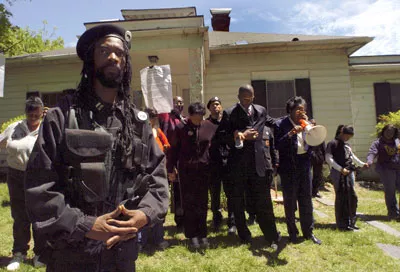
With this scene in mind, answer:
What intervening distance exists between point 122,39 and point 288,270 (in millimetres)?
3362

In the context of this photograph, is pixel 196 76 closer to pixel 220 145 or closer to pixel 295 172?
pixel 220 145

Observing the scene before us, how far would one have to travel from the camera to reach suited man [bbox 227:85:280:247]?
14.0 ft

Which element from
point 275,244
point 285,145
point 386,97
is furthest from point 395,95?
point 275,244

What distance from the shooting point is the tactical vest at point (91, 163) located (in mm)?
1494

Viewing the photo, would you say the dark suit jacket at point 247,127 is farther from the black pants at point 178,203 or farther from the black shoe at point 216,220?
the black shoe at point 216,220

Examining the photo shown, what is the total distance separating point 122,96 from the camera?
74.6 inches

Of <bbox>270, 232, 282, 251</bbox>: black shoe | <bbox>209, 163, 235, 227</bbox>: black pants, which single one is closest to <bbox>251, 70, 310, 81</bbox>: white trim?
<bbox>209, 163, 235, 227</bbox>: black pants

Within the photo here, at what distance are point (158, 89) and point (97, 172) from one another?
170 inches

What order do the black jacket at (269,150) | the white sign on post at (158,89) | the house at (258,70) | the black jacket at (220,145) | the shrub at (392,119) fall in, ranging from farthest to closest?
1. the shrub at (392,119)
2. the house at (258,70)
3. the white sign on post at (158,89)
4. the black jacket at (220,145)
5. the black jacket at (269,150)

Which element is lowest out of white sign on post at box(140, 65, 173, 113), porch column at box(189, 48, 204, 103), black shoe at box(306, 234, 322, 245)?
black shoe at box(306, 234, 322, 245)

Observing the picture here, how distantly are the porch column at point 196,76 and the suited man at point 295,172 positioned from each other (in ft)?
12.2

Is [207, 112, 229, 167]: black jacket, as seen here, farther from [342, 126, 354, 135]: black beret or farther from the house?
the house

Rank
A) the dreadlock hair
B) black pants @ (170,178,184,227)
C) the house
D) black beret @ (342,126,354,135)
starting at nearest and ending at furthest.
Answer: the dreadlock hair < black pants @ (170,178,184,227) < black beret @ (342,126,354,135) < the house

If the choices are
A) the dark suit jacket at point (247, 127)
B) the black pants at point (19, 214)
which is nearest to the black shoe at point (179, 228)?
the dark suit jacket at point (247, 127)
